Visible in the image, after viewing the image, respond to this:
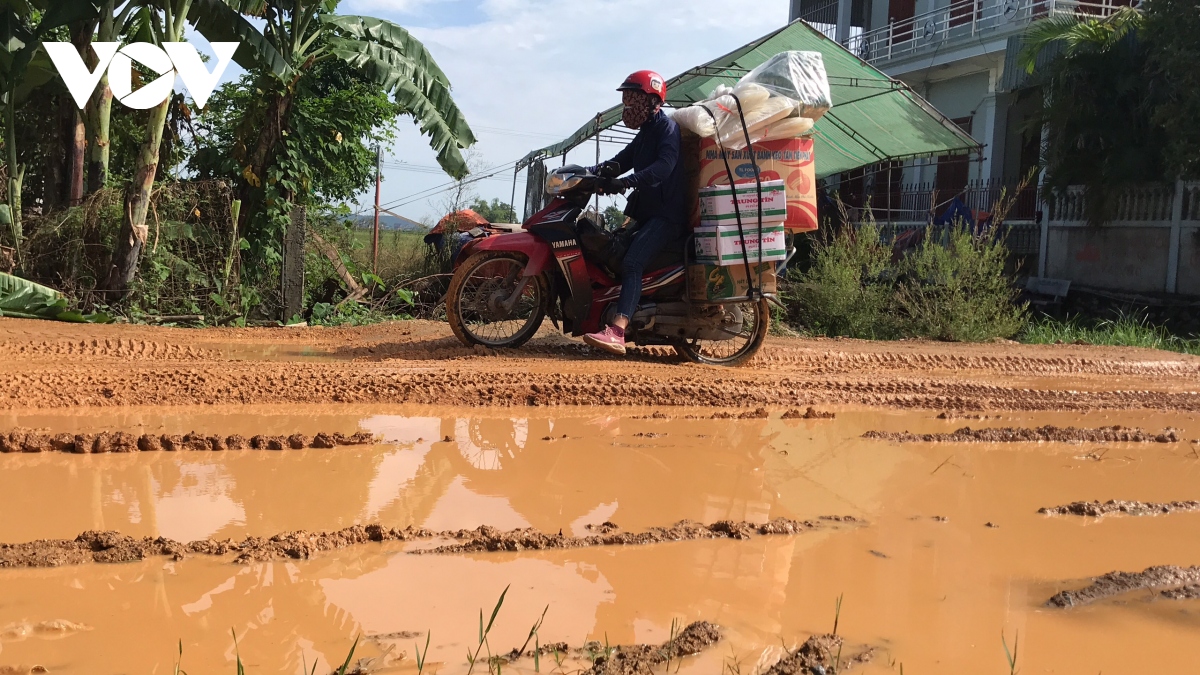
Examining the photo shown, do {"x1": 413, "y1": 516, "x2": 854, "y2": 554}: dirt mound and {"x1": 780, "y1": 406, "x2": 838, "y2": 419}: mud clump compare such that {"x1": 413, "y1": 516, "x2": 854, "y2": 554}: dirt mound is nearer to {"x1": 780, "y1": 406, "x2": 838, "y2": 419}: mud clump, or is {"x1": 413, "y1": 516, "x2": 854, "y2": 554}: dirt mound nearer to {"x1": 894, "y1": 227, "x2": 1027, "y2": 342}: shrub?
{"x1": 780, "y1": 406, "x2": 838, "y2": 419}: mud clump

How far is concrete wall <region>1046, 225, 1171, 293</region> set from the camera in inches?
523

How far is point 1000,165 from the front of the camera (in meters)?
19.1

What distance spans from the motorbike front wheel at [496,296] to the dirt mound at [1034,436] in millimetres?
2774

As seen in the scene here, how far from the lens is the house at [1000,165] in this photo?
13273 mm

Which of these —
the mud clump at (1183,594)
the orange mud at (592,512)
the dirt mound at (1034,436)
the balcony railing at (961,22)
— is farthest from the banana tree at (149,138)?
the balcony railing at (961,22)

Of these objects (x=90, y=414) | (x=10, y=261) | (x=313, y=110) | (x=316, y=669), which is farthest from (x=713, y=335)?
(x=10, y=261)

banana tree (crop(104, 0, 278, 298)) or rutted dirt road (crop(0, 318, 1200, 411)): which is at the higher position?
banana tree (crop(104, 0, 278, 298))

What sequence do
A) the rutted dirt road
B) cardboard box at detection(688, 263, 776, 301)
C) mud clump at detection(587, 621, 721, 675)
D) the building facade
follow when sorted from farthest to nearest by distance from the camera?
the building facade
cardboard box at detection(688, 263, 776, 301)
the rutted dirt road
mud clump at detection(587, 621, 721, 675)

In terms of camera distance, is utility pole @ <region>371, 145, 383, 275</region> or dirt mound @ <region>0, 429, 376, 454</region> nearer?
dirt mound @ <region>0, 429, 376, 454</region>

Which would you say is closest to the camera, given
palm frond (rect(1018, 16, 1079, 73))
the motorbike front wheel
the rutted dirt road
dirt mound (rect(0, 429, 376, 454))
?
dirt mound (rect(0, 429, 376, 454))

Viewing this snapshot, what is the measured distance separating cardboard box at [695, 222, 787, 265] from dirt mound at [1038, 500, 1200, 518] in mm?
3287

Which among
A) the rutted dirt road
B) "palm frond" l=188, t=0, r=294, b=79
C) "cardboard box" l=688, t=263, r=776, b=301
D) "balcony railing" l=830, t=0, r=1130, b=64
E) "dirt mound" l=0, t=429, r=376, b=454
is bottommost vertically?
"dirt mound" l=0, t=429, r=376, b=454

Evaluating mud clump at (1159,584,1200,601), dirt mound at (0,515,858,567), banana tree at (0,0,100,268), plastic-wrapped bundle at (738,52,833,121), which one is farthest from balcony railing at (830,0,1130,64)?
dirt mound at (0,515,858,567)

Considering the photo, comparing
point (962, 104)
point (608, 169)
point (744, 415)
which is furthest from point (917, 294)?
point (962, 104)
